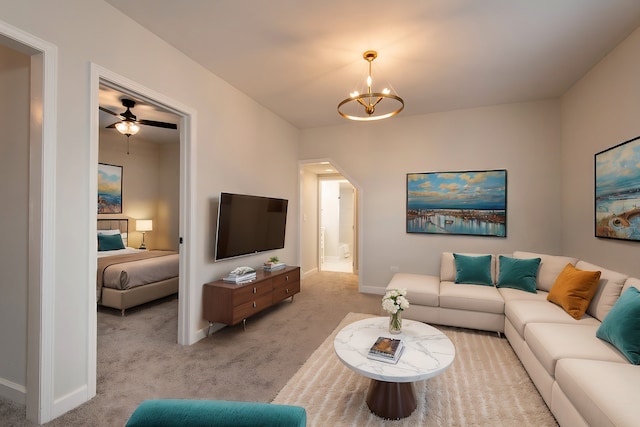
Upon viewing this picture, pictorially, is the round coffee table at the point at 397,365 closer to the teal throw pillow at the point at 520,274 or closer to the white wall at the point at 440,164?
the teal throw pillow at the point at 520,274

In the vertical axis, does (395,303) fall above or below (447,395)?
above

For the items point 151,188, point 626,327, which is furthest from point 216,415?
point 151,188

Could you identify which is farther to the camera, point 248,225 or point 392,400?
point 248,225

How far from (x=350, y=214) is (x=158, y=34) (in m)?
7.12

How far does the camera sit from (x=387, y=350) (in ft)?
6.51

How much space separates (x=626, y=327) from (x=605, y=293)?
29.2 inches

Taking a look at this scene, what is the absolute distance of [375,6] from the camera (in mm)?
2275

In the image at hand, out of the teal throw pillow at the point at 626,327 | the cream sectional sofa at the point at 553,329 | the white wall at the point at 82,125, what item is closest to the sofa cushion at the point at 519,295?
the cream sectional sofa at the point at 553,329

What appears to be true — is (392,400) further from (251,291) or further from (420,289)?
(251,291)

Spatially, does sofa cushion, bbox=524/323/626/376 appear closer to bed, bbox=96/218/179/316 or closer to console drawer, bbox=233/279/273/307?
console drawer, bbox=233/279/273/307

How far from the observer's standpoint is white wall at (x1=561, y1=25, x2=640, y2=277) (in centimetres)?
265

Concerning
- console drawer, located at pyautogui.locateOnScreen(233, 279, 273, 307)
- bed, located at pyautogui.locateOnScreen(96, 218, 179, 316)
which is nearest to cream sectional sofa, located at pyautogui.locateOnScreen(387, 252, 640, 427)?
console drawer, located at pyautogui.locateOnScreen(233, 279, 273, 307)

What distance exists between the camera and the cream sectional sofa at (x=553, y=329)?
1.51 metres

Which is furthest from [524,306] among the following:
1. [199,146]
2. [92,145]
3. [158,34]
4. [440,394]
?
[158,34]
